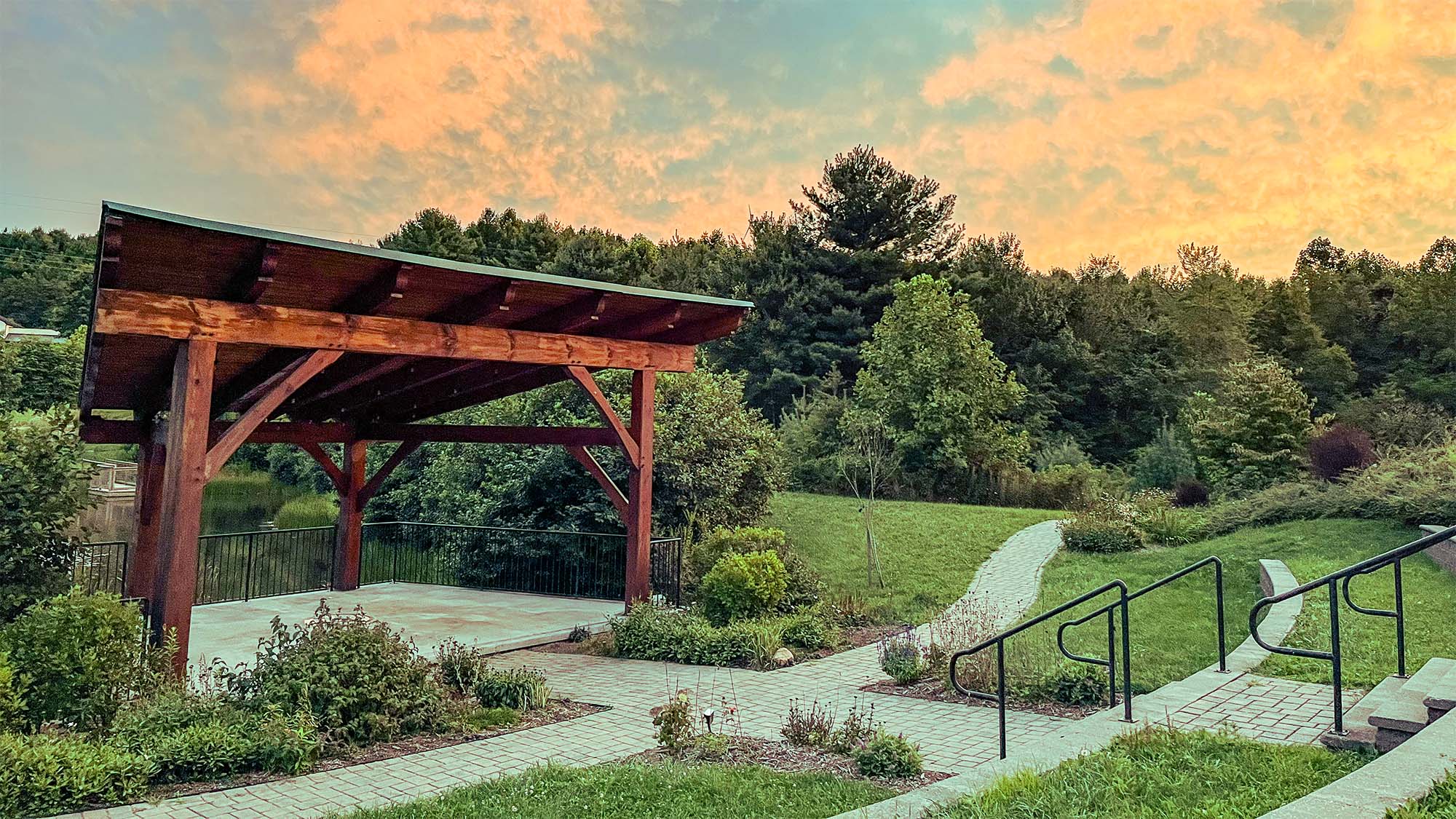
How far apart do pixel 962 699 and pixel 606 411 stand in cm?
496

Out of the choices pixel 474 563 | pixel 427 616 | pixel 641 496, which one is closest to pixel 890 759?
pixel 641 496

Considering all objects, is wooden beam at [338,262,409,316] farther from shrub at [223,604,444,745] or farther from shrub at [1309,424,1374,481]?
shrub at [1309,424,1374,481]

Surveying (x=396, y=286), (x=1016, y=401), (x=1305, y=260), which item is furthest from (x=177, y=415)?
(x=1305, y=260)

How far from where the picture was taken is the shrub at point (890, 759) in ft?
17.1

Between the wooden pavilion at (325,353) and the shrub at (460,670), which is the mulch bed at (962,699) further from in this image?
the wooden pavilion at (325,353)

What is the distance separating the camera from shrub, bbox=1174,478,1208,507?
2162 centimetres

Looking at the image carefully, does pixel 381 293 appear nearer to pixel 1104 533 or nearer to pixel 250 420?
pixel 250 420

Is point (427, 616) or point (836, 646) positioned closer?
point (836, 646)

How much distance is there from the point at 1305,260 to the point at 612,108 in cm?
4204

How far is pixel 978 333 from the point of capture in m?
26.6

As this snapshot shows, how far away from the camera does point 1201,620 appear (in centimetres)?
966

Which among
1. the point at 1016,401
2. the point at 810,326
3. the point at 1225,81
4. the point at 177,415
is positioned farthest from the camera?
the point at 810,326

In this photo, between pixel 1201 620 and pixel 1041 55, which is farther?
pixel 1041 55

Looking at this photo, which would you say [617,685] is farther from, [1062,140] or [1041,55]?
[1062,140]
